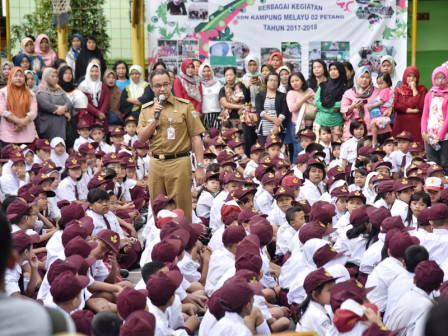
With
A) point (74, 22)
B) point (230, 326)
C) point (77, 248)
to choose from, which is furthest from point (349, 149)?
point (74, 22)

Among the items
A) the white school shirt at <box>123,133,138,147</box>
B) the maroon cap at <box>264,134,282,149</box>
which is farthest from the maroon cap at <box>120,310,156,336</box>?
the white school shirt at <box>123,133,138,147</box>

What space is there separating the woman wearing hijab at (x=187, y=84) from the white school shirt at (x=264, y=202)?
3643mm

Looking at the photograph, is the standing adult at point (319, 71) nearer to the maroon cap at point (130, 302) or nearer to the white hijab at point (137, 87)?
the white hijab at point (137, 87)

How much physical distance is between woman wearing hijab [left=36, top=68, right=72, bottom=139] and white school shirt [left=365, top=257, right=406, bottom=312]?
647 centimetres

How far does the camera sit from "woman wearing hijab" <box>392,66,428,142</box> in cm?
1074

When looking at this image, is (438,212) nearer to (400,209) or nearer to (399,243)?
(399,243)

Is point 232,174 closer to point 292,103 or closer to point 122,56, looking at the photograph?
point 292,103

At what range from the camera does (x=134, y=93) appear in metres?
11.9

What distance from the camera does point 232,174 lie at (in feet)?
27.7

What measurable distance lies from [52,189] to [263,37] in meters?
5.31

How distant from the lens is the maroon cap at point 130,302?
4.54m

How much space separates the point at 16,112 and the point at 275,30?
14.1ft

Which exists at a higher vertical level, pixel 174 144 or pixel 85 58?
pixel 85 58

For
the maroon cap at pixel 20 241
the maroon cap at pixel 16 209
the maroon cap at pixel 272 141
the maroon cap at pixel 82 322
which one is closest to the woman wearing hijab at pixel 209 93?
the maroon cap at pixel 272 141
